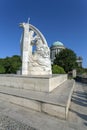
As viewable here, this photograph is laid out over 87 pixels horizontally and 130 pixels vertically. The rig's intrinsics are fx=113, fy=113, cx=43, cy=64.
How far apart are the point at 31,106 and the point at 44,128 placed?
1512mm

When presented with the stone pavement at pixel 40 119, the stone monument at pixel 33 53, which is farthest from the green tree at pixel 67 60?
the stone pavement at pixel 40 119

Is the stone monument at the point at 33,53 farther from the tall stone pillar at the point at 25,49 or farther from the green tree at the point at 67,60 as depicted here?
the green tree at the point at 67,60

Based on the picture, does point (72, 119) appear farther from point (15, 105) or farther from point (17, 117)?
point (15, 105)

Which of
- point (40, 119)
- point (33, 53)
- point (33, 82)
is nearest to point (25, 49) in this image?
point (33, 53)

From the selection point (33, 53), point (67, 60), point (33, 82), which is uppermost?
point (67, 60)

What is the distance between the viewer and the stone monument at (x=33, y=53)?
1149 cm

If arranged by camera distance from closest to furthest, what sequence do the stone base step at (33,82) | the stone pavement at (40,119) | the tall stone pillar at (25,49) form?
the stone pavement at (40,119)
the stone base step at (33,82)
the tall stone pillar at (25,49)

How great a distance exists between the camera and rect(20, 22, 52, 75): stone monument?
11.5 meters

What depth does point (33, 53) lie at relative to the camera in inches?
491

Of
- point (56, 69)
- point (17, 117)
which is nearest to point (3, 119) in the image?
point (17, 117)

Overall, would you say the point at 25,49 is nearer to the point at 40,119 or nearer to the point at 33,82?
the point at 33,82

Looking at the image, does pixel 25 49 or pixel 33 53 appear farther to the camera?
pixel 33 53

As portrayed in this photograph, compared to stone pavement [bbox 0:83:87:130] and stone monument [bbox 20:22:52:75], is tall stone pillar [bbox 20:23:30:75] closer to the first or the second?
stone monument [bbox 20:22:52:75]

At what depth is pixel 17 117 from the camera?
408cm
